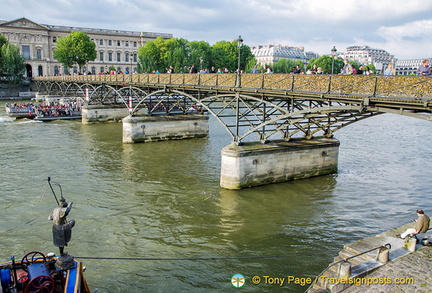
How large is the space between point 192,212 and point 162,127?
17.5m

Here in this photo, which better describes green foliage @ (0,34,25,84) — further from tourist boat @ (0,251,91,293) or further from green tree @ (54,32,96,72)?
tourist boat @ (0,251,91,293)

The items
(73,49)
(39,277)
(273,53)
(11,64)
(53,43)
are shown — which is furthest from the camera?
(273,53)

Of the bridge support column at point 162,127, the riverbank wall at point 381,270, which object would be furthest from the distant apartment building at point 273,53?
the riverbank wall at point 381,270

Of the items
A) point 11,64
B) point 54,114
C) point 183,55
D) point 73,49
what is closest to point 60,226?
point 54,114

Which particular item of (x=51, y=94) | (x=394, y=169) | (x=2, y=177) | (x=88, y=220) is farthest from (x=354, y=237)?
(x=51, y=94)

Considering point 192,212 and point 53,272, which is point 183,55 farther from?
point 53,272

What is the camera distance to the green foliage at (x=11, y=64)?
7594 centimetres

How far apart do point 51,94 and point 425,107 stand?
7141 centimetres

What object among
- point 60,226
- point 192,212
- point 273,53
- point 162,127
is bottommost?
point 192,212

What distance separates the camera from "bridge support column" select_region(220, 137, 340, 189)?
1862 cm

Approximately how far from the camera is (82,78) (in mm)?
51594

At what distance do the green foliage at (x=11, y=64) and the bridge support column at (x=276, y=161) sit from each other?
7215 cm

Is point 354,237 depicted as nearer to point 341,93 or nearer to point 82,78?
point 341,93

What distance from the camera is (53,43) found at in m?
107
